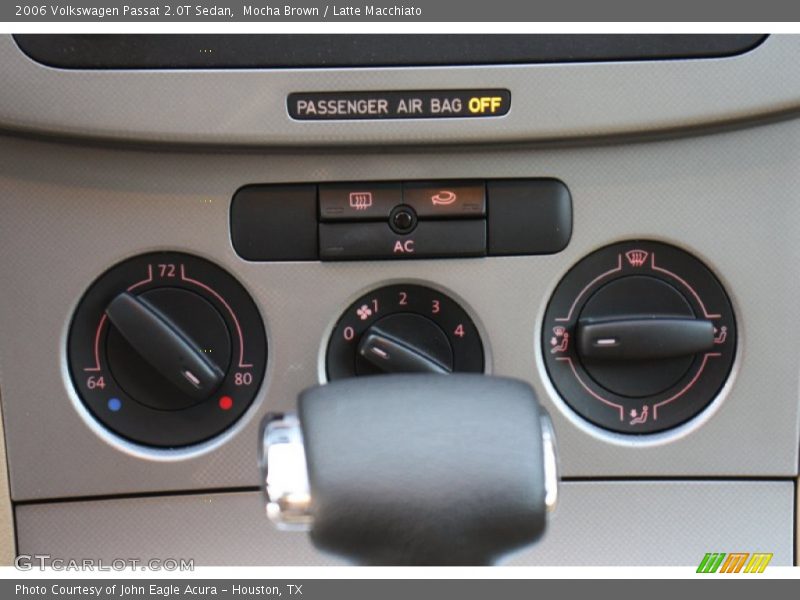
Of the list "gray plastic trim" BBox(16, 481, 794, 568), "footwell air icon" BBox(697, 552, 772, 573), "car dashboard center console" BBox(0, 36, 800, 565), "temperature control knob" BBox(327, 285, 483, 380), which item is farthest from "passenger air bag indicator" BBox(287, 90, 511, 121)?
"footwell air icon" BBox(697, 552, 772, 573)

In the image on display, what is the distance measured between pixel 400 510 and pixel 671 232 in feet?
1.35

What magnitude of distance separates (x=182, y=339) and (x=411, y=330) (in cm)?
19

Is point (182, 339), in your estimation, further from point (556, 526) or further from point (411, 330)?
point (556, 526)

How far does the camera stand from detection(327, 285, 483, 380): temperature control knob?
0.80 m

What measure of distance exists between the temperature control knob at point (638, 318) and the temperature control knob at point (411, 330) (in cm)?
7

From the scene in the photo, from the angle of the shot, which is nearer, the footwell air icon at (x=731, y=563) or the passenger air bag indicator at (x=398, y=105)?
the passenger air bag indicator at (x=398, y=105)

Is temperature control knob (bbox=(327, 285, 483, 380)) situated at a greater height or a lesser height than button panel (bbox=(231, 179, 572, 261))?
lesser

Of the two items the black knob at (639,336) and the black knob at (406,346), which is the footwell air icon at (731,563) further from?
the black knob at (406,346)

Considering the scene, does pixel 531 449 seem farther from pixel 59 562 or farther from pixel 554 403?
pixel 59 562

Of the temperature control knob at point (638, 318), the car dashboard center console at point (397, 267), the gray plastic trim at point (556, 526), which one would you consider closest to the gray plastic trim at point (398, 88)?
the car dashboard center console at point (397, 267)

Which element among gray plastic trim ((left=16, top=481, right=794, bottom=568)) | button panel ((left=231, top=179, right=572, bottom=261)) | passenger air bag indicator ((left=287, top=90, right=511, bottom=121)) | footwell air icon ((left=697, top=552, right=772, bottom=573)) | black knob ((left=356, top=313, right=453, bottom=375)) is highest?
passenger air bag indicator ((left=287, top=90, right=511, bottom=121))

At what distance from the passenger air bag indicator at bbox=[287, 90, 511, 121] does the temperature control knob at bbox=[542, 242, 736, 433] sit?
0.17 m

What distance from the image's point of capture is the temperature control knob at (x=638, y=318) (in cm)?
81

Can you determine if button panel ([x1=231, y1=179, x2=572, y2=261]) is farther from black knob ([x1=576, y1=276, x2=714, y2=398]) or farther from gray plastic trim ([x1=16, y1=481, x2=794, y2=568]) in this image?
gray plastic trim ([x1=16, y1=481, x2=794, y2=568])
